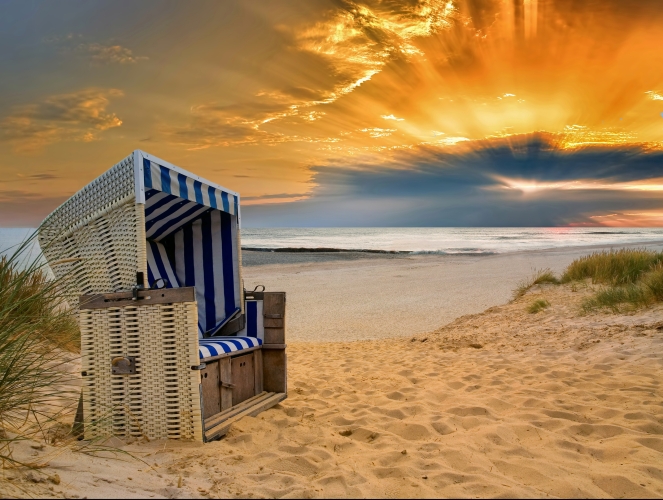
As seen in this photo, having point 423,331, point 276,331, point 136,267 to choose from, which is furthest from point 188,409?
point 423,331

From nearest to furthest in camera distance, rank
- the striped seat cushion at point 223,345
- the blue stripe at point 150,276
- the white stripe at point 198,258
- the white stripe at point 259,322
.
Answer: the striped seat cushion at point 223,345, the blue stripe at point 150,276, the white stripe at point 259,322, the white stripe at point 198,258

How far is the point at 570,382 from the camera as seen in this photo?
189 inches

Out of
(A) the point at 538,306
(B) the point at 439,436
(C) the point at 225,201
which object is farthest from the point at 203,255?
(A) the point at 538,306

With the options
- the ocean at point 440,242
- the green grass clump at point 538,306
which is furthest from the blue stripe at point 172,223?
the green grass clump at point 538,306

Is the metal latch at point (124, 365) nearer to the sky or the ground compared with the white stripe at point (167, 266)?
nearer to the ground

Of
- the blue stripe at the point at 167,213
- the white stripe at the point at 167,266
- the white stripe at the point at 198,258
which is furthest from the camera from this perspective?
the white stripe at the point at 198,258

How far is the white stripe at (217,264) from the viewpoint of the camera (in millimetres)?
5016

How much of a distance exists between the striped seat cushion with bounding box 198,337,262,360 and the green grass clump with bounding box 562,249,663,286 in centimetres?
Answer: 782

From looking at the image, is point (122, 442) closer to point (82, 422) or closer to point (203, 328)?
point (82, 422)

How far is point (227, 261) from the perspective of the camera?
16.4 feet

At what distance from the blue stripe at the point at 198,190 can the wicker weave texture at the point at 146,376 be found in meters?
0.96

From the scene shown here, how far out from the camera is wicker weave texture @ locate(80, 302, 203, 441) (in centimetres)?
348

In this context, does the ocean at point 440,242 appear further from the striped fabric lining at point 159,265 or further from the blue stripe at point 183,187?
the blue stripe at point 183,187

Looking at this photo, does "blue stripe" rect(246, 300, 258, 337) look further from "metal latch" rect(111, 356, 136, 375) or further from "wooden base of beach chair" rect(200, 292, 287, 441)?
"metal latch" rect(111, 356, 136, 375)
